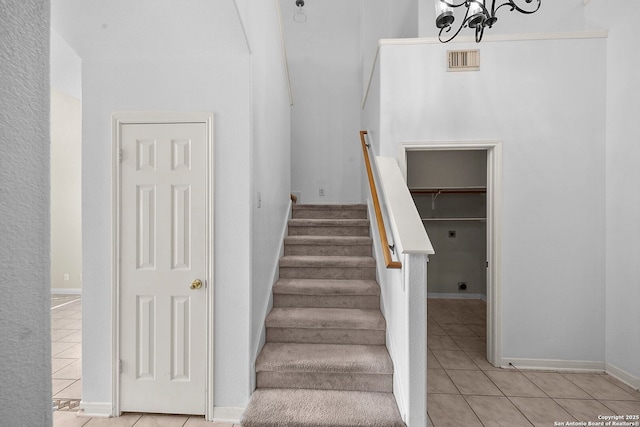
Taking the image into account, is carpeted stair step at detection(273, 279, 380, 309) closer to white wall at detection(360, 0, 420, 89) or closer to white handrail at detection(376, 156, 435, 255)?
white handrail at detection(376, 156, 435, 255)

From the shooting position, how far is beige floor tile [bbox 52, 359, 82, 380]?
112 inches

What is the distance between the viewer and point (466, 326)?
13.9 ft

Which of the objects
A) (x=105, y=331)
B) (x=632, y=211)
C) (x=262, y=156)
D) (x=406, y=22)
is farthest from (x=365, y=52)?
(x=105, y=331)

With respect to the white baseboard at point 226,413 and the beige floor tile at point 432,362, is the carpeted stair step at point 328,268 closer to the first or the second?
the beige floor tile at point 432,362

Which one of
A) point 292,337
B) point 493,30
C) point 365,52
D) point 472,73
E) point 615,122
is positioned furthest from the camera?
point 365,52

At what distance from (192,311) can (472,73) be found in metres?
3.27

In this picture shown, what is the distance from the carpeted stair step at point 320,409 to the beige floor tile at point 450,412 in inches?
16.6

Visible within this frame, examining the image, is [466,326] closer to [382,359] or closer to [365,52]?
[382,359]

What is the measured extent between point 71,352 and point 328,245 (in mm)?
2960

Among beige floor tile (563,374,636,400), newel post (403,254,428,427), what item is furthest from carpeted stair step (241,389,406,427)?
beige floor tile (563,374,636,400)

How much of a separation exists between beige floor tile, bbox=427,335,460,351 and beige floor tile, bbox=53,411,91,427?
3.18m

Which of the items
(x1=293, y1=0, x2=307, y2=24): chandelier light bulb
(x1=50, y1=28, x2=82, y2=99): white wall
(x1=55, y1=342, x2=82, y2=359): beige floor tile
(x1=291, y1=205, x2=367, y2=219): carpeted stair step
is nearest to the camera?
(x1=50, y1=28, x2=82, y2=99): white wall

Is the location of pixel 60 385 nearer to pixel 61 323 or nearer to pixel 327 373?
pixel 61 323

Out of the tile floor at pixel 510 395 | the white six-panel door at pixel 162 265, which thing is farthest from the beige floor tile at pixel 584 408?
the white six-panel door at pixel 162 265
